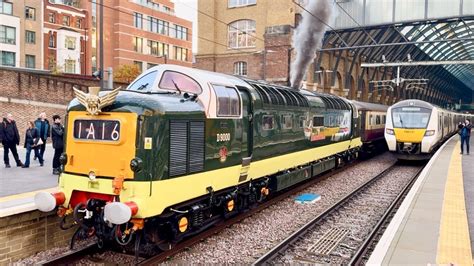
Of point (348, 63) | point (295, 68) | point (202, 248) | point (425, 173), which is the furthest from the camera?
point (348, 63)

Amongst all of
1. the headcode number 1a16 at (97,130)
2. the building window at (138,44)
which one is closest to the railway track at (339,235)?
the headcode number 1a16 at (97,130)

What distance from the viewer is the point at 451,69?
7162cm

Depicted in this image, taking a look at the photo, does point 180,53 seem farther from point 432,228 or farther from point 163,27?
point 432,228

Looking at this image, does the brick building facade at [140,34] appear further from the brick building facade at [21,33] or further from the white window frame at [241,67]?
the white window frame at [241,67]

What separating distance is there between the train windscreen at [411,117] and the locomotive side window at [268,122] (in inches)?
453

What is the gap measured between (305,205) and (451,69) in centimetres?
7141

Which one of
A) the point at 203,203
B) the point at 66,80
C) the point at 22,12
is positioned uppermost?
the point at 22,12

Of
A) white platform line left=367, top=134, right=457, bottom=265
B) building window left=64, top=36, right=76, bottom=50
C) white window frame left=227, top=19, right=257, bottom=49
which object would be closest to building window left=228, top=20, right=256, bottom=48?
white window frame left=227, top=19, right=257, bottom=49

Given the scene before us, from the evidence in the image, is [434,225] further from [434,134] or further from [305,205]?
[434,134]

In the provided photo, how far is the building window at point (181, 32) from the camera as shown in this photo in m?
64.4

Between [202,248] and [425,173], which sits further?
[425,173]

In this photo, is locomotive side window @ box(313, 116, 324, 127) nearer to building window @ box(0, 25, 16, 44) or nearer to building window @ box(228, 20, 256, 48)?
building window @ box(228, 20, 256, 48)

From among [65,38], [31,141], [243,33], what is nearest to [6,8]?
[65,38]

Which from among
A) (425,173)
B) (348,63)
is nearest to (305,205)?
(425,173)
